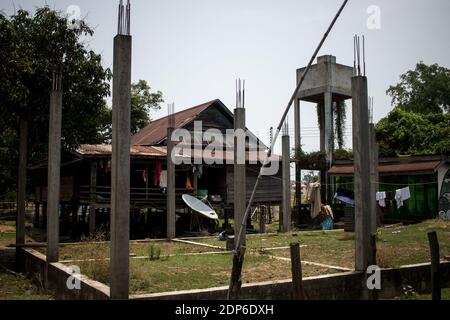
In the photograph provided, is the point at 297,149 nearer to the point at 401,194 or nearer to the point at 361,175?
the point at 401,194

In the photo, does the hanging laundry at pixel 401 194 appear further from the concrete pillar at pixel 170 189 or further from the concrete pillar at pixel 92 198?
the concrete pillar at pixel 92 198

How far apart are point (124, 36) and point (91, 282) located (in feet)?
13.2

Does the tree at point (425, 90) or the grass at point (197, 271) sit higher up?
the tree at point (425, 90)

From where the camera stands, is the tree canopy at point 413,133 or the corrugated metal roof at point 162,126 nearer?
the corrugated metal roof at point 162,126

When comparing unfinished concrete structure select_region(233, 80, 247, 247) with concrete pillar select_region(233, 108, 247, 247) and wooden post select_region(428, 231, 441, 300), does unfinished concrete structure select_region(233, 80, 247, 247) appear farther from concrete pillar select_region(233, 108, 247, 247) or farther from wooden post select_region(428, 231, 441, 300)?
wooden post select_region(428, 231, 441, 300)

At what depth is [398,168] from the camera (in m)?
21.0

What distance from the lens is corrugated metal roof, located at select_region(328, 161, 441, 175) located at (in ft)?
63.9

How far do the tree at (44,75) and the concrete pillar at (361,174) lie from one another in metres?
7.35

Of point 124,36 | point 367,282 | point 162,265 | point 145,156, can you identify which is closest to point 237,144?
point 162,265

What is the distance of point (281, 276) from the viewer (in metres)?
8.17

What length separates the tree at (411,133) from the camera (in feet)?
89.6

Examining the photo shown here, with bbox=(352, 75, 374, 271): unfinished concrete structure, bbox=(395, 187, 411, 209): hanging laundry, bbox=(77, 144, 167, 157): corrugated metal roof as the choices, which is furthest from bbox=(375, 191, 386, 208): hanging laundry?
bbox=(352, 75, 374, 271): unfinished concrete structure

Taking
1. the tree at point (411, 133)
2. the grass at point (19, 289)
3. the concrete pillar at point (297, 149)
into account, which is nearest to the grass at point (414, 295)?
the grass at point (19, 289)

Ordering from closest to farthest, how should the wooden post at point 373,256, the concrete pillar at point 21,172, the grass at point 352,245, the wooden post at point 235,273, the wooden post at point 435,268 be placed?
1. the wooden post at point 235,273
2. the wooden post at point 435,268
3. the wooden post at point 373,256
4. the grass at point 352,245
5. the concrete pillar at point 21,172
